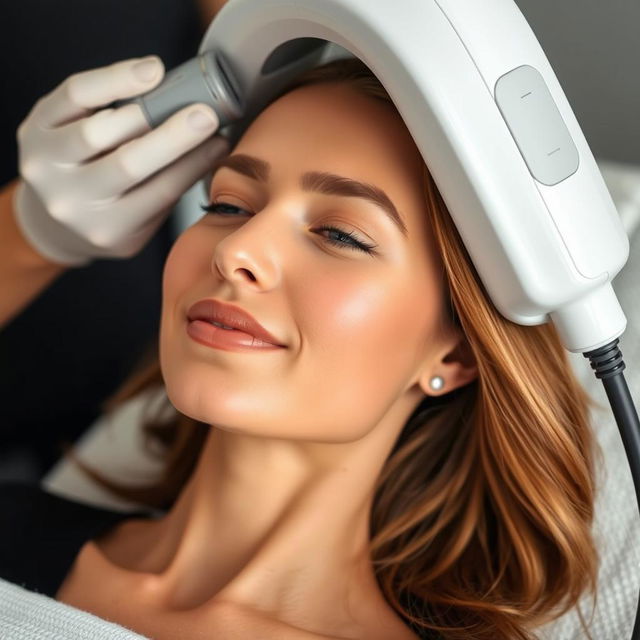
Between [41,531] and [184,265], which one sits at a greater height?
[184,265]

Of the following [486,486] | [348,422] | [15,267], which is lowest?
[486,486]

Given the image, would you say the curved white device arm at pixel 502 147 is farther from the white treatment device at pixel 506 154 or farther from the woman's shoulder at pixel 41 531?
the woman's shoulder at pixel 41 531

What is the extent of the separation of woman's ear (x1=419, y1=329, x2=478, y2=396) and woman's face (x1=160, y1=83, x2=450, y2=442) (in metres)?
0.06

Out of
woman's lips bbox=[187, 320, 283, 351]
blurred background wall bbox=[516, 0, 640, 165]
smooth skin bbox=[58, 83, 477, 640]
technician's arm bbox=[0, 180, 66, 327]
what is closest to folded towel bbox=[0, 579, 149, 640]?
smooth skin bbox=[58, 83, 477, 640]

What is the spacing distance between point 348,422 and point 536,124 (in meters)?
0.33

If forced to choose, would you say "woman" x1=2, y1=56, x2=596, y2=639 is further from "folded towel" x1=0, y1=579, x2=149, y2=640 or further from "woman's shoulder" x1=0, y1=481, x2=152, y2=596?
"folded towel" x1=0, y1=579, x2=149, y2=640

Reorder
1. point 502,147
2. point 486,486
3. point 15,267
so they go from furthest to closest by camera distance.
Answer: point 15,267 < point 486,486 < point 502,147

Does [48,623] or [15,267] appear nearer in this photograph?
[48,623]

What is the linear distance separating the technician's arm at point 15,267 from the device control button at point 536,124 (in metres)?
0.71

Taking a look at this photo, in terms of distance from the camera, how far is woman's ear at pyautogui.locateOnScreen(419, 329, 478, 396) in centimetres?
97

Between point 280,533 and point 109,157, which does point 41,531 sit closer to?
point 280,533

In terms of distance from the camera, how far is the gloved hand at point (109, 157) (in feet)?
3.23

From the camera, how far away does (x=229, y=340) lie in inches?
33.0

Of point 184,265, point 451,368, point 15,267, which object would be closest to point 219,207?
point 184,265
